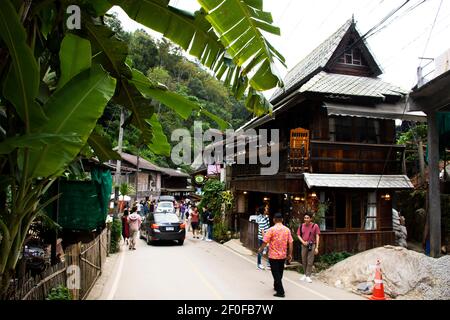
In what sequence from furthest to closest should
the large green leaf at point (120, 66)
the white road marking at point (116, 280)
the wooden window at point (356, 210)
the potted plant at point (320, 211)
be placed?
the wooden window at point (356, 210)
the potted plant at point (320, 211)
the white road marking at point (116, 280)
the large green leaf at point (120, 66)

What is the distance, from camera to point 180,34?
482 cm

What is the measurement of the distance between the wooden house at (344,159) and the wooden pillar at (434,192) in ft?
7.27

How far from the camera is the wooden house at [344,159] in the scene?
13273 mm

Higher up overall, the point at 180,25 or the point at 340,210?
the point at 180,25

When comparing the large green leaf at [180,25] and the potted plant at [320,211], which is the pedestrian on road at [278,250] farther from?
the large green leaf at [180,25]

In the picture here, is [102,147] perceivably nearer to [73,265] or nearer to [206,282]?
[73,265]

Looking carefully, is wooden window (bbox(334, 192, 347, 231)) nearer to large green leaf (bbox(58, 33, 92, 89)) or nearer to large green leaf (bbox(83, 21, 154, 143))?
large green leaf (bbox(83, 21, 154, 143))

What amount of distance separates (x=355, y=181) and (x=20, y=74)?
12.2m

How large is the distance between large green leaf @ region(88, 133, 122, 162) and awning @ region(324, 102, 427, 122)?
29.4ft

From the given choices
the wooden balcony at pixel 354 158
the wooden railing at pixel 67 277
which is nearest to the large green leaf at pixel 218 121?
the wooden railing at pixel 67 277

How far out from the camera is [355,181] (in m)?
13.5

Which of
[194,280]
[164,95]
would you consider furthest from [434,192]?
[164,95]

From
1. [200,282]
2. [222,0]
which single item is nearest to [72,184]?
[200,282]
